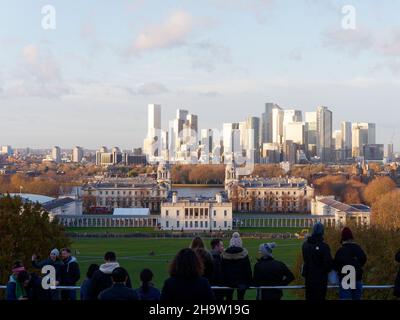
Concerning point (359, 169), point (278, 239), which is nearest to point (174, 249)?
point (278, 239)

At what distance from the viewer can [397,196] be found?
133ft

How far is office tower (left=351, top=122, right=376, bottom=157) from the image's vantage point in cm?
10498

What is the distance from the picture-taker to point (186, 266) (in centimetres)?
506

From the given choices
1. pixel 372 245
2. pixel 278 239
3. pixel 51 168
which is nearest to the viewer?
pixel 372 245

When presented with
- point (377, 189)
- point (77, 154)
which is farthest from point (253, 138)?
point (77, 154)

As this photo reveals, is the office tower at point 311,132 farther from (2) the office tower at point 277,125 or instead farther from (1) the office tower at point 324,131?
(2) the office tower at point 277,125

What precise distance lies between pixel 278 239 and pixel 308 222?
35.1ft

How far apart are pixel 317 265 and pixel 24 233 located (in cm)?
1228

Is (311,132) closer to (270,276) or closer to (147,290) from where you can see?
(270,276)

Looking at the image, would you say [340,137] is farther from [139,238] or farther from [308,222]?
[139,238]

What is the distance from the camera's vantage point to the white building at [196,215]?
47.0 metres

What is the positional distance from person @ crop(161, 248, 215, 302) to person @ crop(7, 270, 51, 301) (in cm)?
162

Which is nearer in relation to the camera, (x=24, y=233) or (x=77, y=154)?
(x=24, y=233)

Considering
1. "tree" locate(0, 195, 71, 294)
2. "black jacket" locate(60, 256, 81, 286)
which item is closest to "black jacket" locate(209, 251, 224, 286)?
"black jacket" locate(60, 256, 81, 286)
